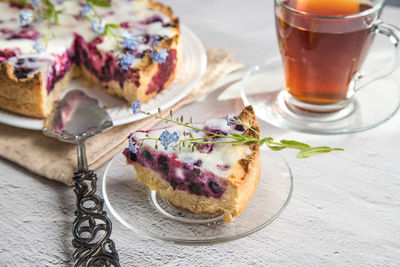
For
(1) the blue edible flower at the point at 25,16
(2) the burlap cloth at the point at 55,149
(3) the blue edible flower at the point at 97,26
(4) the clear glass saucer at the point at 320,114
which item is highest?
(1) the blue edible flower at the point at 25,16

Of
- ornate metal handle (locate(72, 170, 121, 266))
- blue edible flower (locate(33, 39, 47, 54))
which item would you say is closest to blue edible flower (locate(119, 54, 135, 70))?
blue edible flower (locate(33, 39, 47, 54))

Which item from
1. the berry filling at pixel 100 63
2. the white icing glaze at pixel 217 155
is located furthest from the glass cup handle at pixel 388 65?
the berry filling at pixel 100 63

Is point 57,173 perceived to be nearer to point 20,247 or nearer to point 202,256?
point 20,247

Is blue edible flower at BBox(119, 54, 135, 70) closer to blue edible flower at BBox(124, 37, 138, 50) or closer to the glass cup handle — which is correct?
blue edible flower at BBox(124, 37, 138, 50)

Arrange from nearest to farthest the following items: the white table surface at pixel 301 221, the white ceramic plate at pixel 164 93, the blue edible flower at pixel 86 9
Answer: the white table surface at pixel 301 221
the white ceramic plate at pixel 164 93
the blue edible flower at pixel 86 9

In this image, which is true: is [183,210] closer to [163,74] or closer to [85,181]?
[85,181]

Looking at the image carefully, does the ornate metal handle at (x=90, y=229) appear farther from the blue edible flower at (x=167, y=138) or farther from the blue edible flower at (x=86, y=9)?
the blue edible flower at (x=86, y=9)
